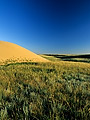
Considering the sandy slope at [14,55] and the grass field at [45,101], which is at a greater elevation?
the sandy slope at [14,55]

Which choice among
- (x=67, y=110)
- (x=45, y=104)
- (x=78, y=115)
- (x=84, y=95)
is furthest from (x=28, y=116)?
(x=84, y=95)

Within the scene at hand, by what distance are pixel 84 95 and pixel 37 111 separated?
5.05 ft

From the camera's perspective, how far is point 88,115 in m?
1.79

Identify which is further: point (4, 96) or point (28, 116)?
point (4, 96)

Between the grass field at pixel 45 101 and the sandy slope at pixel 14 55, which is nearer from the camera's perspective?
the grass field at pixel 45 101

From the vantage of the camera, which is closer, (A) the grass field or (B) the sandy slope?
(A) the grass field

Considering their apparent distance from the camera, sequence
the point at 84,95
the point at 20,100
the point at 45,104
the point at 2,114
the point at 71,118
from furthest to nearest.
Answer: the point at 84,95
the point at 20,100
the point at 45,104
the point at 2,114
the point at 71,118

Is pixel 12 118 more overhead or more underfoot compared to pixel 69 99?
more underfoot

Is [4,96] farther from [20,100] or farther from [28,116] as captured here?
[28,116]

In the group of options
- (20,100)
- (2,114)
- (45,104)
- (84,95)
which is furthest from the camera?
(84,95)

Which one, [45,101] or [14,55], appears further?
[14,55]

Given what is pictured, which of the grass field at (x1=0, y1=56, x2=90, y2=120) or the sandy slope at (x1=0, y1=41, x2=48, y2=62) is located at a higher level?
the sandy slope at (x1=0, y1=41, x2=48, y2=62)

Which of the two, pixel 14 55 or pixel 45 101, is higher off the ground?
pixel 14 55

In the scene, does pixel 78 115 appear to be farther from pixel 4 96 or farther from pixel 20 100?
pixel 4 96
